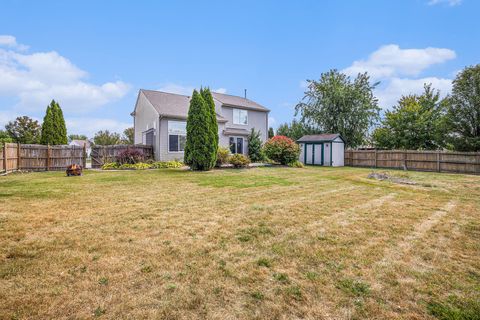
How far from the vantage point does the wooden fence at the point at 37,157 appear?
39.8 feet

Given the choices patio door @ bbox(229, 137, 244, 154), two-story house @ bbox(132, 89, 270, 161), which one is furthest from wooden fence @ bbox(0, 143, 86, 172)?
patio door @ bbox(229, 137, 244, 154)

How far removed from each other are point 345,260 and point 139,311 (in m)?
2.33

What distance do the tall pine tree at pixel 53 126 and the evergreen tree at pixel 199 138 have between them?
1022 centimetres

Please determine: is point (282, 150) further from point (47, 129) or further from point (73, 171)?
point (47, 129)

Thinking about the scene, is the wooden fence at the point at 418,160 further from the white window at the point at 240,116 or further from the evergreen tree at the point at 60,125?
the evergreen tree at the point at 60,125

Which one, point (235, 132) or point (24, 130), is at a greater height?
point (24, 130)

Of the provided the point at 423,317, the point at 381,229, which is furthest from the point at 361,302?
the point at 381,229

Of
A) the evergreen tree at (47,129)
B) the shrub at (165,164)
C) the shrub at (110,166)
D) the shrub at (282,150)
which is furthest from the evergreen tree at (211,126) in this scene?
the evergreen tree at (47,129)

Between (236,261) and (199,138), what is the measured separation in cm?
1119

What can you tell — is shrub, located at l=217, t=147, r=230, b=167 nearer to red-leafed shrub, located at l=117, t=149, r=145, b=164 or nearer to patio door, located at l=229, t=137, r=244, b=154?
patio door, located at l=229, t=137, r=244, b=154

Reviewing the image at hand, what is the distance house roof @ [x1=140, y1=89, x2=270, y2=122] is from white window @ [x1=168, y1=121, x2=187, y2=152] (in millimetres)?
643

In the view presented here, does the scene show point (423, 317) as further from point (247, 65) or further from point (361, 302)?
point (247, 65)

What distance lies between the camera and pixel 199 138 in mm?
13641

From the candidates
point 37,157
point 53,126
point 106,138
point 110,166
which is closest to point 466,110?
point 110,166
